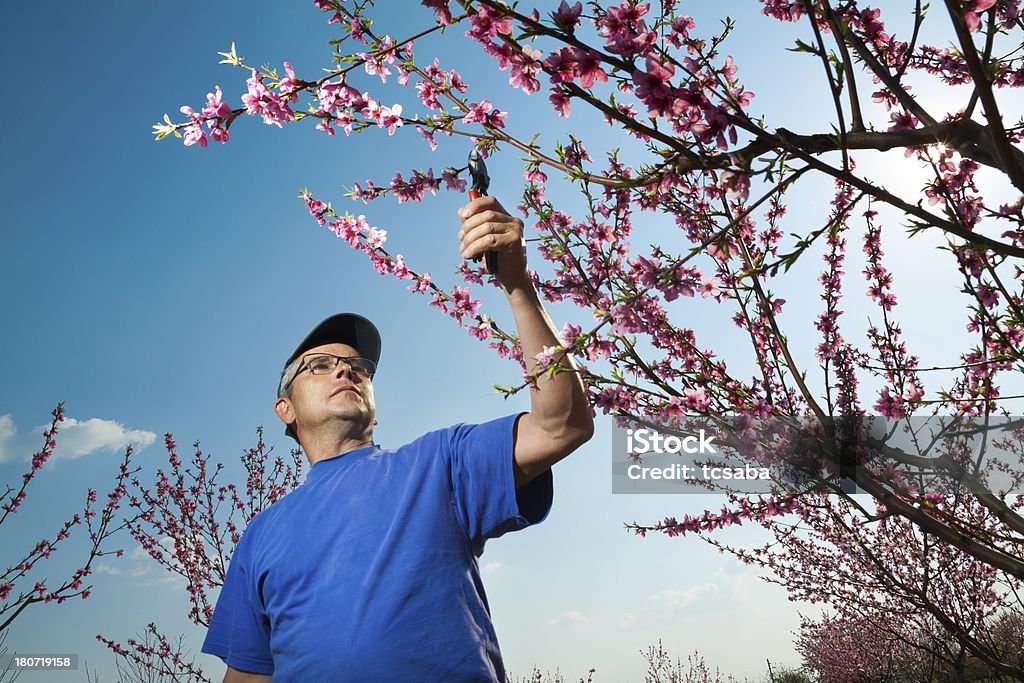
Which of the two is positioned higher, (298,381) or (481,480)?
(298,381)

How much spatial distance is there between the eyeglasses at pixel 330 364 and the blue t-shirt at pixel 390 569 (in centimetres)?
61

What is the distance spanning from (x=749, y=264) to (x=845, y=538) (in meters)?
4.14

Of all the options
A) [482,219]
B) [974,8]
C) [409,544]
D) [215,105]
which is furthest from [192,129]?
[974,8]

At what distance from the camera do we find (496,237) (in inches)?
73.6

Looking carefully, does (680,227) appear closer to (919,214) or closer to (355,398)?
(919,214)

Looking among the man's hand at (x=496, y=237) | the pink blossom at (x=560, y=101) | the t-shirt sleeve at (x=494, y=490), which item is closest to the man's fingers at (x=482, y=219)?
the man's hand at (x=496, y=237)

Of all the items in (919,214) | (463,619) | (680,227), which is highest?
(680,227)

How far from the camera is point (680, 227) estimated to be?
3.20 m

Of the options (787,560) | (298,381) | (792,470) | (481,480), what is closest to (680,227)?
(792,470)

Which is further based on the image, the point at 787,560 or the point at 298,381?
the point at 787,560

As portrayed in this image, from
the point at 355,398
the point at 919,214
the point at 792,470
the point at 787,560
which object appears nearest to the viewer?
the point at 919,214

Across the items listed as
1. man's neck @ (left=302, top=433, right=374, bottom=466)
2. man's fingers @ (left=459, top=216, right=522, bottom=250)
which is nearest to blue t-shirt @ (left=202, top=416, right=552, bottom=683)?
man's neck @ (left=302, top=433, right=374, bottom=466)

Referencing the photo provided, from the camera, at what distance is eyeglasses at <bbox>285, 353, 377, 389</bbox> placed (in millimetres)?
2998

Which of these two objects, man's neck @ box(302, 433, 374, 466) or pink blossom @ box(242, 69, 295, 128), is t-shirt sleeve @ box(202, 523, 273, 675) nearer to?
man's neck @ box(302, 433, 374, 466)
